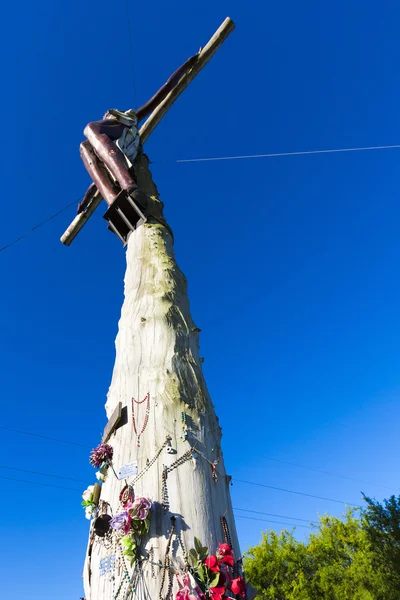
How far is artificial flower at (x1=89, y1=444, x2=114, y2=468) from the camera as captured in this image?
2.09m

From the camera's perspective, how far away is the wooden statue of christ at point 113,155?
4129 millimetres

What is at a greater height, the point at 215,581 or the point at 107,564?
the point at 107,564

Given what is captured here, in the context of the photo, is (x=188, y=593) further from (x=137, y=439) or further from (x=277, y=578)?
(x=277, y=578)

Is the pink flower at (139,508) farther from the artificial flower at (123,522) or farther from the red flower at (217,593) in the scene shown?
the red flower at (217,593)

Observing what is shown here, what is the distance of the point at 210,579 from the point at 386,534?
2083 cm

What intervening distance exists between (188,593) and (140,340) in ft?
4.57

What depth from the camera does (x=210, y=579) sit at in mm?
1496

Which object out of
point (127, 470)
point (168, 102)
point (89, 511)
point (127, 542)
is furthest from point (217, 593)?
point (168, 102)

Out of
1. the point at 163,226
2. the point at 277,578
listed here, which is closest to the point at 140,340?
the point at 163,226

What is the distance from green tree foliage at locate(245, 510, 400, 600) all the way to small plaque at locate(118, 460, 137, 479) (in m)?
18.0

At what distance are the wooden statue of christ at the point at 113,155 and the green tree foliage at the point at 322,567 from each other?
17.8m

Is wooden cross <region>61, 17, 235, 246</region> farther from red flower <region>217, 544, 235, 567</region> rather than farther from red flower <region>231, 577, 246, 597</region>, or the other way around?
red flower <region>231, 577, 246, 597</region>

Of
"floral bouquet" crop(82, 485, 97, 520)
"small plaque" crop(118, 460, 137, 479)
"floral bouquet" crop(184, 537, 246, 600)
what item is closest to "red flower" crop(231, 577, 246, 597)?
"floral bouquet" crop(184, 537, 246, 600)

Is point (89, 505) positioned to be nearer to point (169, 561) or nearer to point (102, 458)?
point (102, 458)
